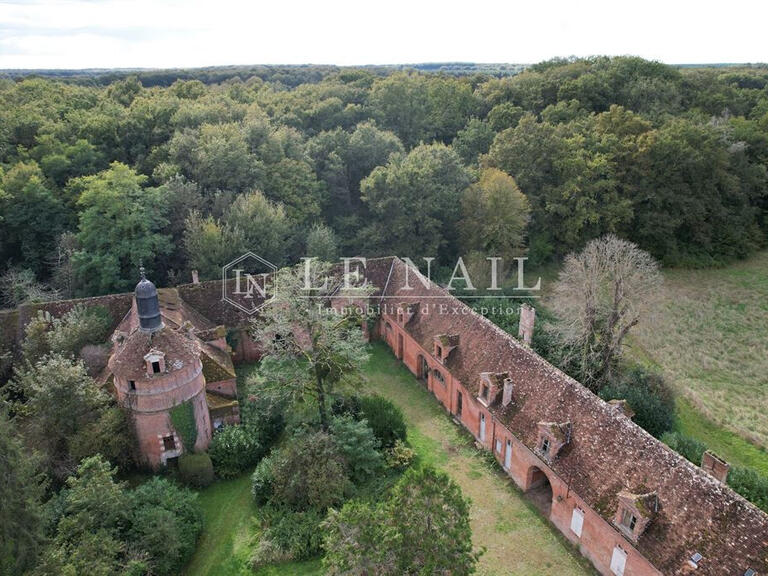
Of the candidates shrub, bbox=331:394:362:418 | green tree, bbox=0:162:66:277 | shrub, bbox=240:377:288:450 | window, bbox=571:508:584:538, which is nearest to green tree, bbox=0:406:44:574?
shrub, bbox=240:377:288:450

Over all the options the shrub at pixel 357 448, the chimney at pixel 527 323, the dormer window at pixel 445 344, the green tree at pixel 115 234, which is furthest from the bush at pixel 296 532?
the green tree at pixel 115 234

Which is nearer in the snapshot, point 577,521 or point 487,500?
point 577,521

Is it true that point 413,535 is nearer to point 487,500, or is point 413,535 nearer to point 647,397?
point 487,500

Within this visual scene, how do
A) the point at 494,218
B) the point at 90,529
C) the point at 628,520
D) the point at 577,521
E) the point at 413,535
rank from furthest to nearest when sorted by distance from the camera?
the point at 494,218 < the point at 577,521 < the point at 90,529 < the point at 628,520 < the point at 413,535

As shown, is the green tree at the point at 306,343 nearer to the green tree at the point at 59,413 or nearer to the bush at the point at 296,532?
the bush at the point at 296,532

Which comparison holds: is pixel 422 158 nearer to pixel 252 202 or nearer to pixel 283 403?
pixel 252 202

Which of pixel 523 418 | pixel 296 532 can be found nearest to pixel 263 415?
pixel 296 532

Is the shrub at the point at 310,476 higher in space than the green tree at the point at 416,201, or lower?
lower
